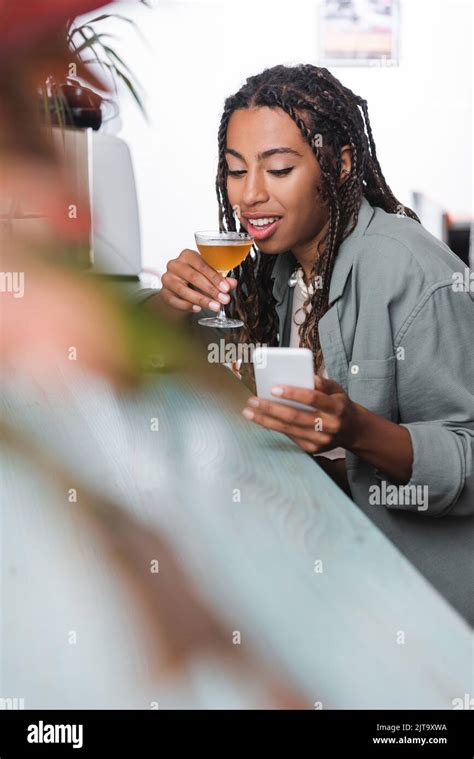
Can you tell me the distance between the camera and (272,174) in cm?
132

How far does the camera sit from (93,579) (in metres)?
0.71

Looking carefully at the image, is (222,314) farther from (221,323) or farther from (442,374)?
(442,374)

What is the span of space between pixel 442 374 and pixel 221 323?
446mm

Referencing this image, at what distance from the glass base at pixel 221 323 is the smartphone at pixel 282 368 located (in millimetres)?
553

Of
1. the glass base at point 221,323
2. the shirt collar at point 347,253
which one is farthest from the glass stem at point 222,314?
the shirt collar at point 347,253

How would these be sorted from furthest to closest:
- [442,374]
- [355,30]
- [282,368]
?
[355,30]
[442,374]
[282,368]

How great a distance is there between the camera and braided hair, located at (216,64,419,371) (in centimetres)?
134

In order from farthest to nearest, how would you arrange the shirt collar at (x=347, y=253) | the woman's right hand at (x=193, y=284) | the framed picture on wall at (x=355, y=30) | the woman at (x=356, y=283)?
the framed picture on wall at (x=355, y=30)
the woman's right hand at (x=193, y=284)
the shirt collar at (x=347, y=253)
the woman at (x=356, y=283)

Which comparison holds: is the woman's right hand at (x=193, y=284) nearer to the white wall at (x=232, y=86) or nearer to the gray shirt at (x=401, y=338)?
the gray shirt at (x=401, y=338)

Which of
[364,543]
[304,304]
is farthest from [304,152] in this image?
[364,543]

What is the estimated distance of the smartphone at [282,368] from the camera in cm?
87

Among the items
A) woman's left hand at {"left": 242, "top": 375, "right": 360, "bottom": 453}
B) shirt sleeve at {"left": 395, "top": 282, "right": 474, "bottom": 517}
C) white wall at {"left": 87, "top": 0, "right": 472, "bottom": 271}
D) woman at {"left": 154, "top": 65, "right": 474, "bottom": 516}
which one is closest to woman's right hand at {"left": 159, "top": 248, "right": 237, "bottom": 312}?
woman at {"left": 154, "top": 65, "right": 474, "bottom": 516}

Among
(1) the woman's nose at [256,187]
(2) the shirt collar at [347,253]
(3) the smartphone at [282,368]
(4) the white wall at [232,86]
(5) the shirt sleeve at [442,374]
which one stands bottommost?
(5) the shirt sleeve at [442,374]

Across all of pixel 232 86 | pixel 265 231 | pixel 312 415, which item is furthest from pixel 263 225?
pixel 232 86
